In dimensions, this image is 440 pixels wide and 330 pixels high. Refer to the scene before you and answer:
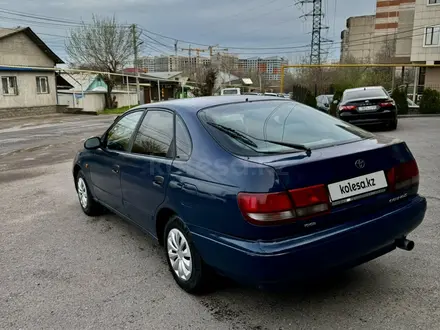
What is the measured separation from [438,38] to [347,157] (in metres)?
33.4

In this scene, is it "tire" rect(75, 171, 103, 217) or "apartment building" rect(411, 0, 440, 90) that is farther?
"apartment building" rect(411, 0, 440, 90)

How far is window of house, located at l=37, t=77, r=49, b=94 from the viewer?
32219mm

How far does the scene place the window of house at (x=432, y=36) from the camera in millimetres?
30375

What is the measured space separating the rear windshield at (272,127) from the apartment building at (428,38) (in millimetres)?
30978

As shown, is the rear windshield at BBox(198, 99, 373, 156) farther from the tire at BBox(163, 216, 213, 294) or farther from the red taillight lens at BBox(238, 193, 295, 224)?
the tire at BBox(163, 216, 213, 294)

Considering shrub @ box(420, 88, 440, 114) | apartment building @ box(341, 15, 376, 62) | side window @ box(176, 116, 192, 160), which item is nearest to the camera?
side window @ box(176, 116, 192, 160)

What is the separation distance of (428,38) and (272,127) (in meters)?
33.3

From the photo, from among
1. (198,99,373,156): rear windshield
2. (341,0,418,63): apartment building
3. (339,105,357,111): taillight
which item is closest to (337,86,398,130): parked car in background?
(339,105,357,111): taillight

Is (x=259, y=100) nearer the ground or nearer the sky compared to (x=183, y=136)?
nearer the sky

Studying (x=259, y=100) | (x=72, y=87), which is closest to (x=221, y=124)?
(x=259, y=100)

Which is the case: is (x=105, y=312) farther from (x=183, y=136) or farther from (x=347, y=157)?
(x=347, y=157)

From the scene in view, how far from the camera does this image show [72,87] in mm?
39000

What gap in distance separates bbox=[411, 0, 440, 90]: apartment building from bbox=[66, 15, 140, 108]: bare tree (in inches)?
1042

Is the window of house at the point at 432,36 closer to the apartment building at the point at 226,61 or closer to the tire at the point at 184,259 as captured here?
the tire at the point at 184,259
